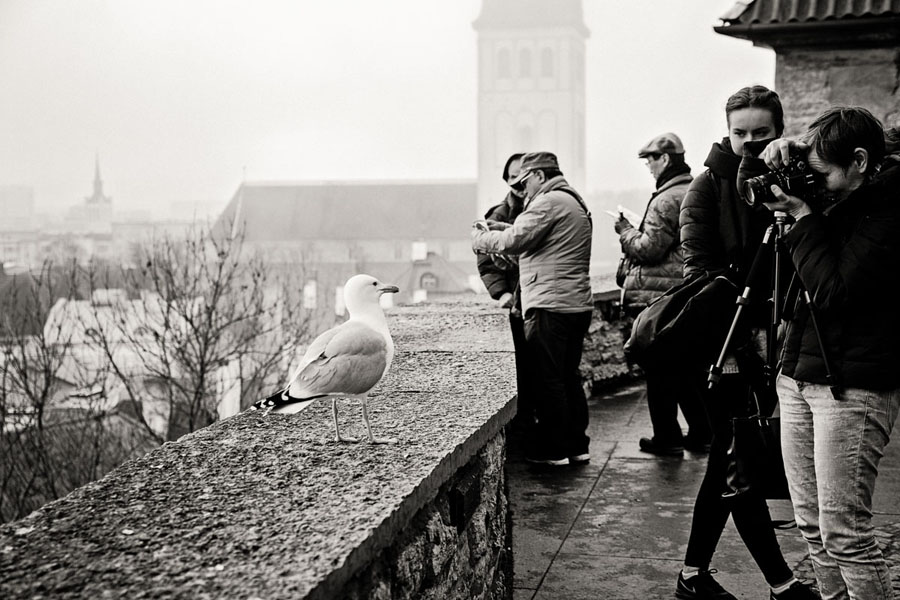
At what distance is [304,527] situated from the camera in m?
2.15

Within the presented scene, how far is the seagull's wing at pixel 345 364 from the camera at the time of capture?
8.95 feet

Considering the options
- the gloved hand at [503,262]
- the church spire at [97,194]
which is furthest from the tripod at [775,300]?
the church spire at [97,194]

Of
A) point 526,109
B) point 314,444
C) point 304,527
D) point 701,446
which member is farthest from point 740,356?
point 526,109

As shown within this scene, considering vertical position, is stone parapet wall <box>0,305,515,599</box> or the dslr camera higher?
the dslr camera

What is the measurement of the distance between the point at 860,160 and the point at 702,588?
1662mm

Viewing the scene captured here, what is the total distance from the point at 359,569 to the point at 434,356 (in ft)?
8.94

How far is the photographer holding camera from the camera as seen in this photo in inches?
109

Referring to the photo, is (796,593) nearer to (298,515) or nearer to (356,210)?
(298,515)

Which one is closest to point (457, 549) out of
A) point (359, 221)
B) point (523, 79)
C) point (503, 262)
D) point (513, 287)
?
point (503, 262)

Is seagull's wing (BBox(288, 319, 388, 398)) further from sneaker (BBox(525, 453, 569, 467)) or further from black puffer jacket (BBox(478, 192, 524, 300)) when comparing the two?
black puffer jacket (BBox(478, 192, 524, 300))

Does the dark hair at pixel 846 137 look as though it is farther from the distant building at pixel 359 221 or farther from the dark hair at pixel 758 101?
the distant building at pixel 359 221

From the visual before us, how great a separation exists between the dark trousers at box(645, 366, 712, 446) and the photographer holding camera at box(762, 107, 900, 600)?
3349mm

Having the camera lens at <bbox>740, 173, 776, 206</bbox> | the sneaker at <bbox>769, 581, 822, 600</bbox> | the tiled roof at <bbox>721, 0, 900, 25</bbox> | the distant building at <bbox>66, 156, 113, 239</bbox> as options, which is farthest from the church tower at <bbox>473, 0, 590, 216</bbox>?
the camera lens at <bbox>740, 173, 776, 206</bbox>

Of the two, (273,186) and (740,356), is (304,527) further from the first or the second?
(273,186)
